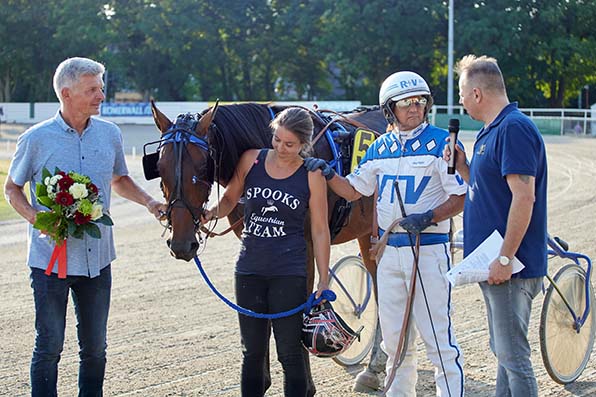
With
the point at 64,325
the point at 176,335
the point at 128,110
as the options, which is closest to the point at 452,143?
the point at 64,325

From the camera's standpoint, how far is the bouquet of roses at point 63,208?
13.3 feet

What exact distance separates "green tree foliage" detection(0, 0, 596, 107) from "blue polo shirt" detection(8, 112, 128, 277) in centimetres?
3897

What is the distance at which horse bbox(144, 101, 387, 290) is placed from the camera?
14.6 feet

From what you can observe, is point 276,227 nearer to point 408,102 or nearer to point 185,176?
point 185,176

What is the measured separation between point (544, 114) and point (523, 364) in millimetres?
35565

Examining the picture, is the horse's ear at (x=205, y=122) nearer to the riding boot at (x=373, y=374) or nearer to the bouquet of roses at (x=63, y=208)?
the bouquet of roses at (x=63, y=208)

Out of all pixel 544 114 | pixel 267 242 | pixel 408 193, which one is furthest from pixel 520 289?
pixel 544 114

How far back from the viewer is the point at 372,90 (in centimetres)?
5056

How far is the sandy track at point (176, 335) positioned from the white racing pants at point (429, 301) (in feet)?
3.49

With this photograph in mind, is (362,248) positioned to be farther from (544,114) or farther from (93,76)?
(544,114)

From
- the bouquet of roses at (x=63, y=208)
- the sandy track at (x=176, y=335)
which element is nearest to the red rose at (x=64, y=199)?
the bouquet of roses at (x=63, y=208)

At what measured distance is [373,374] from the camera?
5598mm

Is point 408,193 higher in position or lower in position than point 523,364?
higher

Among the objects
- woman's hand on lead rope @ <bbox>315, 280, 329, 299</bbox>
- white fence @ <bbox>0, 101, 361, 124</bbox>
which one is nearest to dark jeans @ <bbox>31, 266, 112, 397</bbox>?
woman's hand on lead rope @ <bbox>315, 280, 329, 299</bbox>
